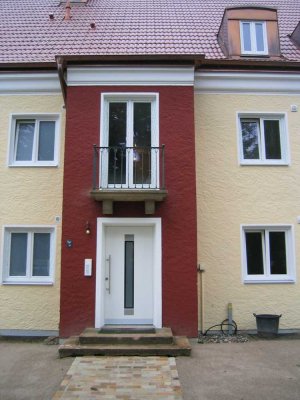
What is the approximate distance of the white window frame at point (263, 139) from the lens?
29.0ft

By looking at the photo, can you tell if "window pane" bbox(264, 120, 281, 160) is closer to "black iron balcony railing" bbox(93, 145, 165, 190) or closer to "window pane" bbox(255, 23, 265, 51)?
"window pane" bbox(255, 23, 265, 51)

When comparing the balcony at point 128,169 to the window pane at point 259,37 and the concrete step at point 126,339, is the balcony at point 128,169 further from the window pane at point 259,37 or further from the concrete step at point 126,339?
the window pane at point 259,37

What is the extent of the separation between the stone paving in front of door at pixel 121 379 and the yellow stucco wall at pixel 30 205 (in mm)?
2390

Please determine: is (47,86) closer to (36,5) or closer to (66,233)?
(66,233)

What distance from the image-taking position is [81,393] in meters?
5.03

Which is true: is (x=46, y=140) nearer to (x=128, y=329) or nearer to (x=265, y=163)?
(x=128, y=329)

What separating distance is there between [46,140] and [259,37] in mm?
6291

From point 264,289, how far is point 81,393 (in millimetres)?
4889

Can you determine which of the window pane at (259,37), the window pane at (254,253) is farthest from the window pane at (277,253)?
the window pane at (259,37)

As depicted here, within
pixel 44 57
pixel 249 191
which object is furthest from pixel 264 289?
pixel 44 57

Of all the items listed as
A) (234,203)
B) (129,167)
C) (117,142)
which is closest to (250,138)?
(234,203)

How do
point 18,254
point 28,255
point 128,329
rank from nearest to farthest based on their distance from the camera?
point 128,329 < point 28,255 < point 18,254

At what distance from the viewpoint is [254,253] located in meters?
8.62

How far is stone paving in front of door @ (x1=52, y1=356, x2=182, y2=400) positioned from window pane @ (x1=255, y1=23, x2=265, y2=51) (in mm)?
8048
